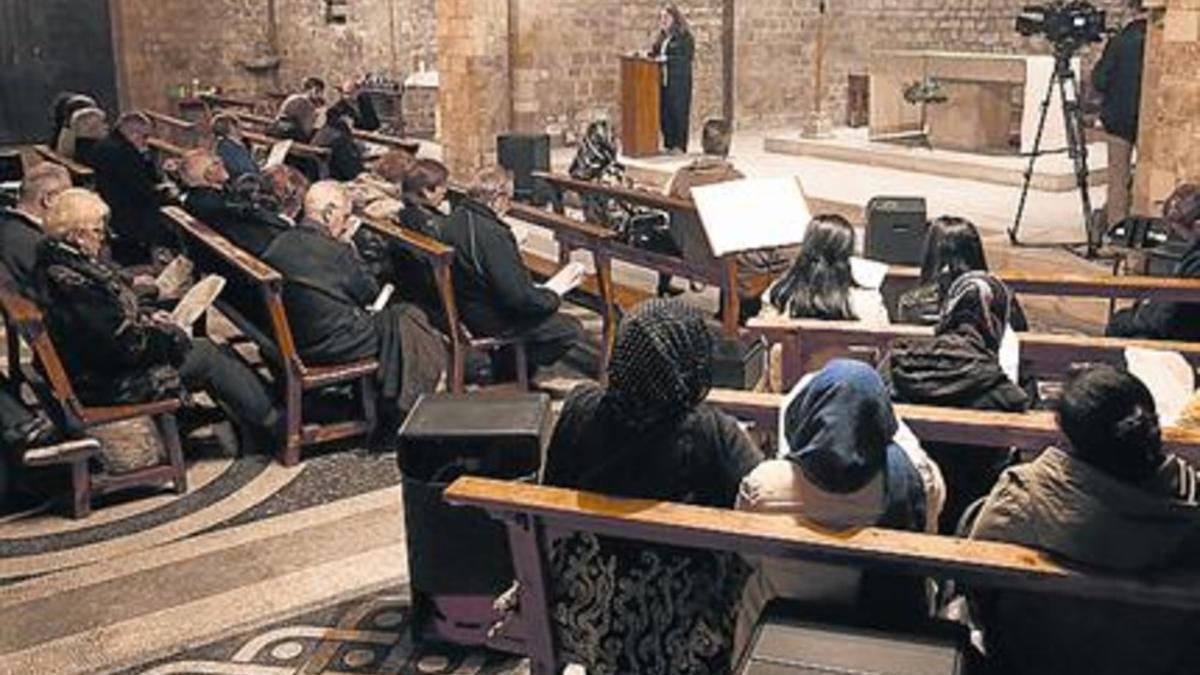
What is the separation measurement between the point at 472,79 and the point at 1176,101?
20.5ft

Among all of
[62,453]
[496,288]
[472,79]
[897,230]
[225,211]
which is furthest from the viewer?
[472,79]

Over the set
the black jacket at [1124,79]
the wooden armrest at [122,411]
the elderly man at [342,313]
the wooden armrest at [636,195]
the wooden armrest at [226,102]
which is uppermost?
the black jacket at [1124,79]

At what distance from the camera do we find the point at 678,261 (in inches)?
253

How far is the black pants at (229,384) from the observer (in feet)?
17.4

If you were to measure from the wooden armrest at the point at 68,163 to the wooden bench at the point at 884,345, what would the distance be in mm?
4946

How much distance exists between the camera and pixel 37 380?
208 inches

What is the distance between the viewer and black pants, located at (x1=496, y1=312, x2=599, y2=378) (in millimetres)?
5699

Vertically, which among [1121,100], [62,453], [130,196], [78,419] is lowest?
[62,453]

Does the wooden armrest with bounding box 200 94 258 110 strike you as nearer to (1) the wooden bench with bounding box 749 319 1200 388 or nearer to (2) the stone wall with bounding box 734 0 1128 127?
(2) the stone wall with bounding box 734 0 1128 127

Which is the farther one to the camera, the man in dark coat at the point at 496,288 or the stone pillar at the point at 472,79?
the stone pillar at the point at 472,79

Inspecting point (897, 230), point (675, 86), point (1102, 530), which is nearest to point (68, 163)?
point (897, 230)

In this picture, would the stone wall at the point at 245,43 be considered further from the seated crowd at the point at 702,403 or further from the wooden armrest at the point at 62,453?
the wooden armrest at the point at 62,453

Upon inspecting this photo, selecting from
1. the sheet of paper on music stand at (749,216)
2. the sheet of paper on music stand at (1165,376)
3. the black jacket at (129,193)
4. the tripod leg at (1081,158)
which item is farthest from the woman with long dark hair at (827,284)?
the black jacket at (129,193)

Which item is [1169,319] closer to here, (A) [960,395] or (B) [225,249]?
(A) [960,395]
